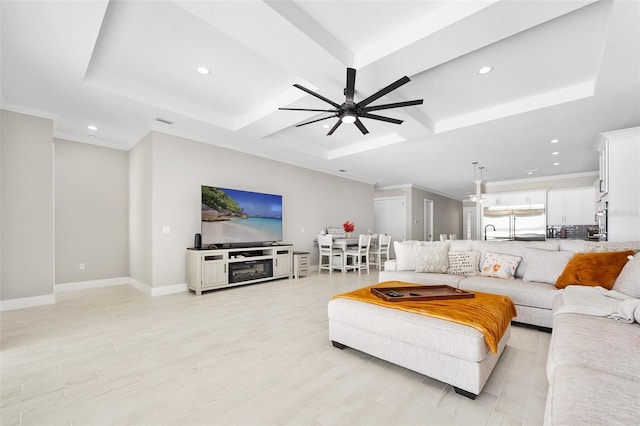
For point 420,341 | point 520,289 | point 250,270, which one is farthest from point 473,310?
point 250,270

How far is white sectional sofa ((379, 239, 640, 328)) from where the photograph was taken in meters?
2.79

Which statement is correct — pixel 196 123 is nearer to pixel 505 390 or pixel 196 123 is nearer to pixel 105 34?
pixel 105 34

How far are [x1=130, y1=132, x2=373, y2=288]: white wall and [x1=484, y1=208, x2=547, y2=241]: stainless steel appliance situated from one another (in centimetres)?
552

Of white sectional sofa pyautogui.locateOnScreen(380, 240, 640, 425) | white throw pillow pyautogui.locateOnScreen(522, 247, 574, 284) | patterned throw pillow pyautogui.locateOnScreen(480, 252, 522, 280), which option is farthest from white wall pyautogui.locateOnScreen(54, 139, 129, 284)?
white throw pillow pyautogui.locateOnScreen(522, 247, 574, 284)

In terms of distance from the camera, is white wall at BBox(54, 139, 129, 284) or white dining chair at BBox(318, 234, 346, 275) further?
white dining chair at BBox(318, 234, 346, 275)

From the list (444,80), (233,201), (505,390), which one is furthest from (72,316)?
(444,80)

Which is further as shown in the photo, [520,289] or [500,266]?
[500,266]

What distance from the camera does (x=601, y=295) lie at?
2207 mm

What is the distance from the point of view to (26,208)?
12.1 feet

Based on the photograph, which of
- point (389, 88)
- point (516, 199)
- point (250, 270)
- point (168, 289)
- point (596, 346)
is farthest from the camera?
point (516, 199)

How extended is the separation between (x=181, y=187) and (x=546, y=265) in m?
5.12

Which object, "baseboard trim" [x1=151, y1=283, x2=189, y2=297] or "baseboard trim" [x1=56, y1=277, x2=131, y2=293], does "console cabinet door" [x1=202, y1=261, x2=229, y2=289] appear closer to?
"baseboard trim" [x1=151, y1=283, x2=189, y2=297]

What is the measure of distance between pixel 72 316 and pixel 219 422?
9.82 ft

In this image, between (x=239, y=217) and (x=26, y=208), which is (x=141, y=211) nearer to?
(x=26, y=208)
